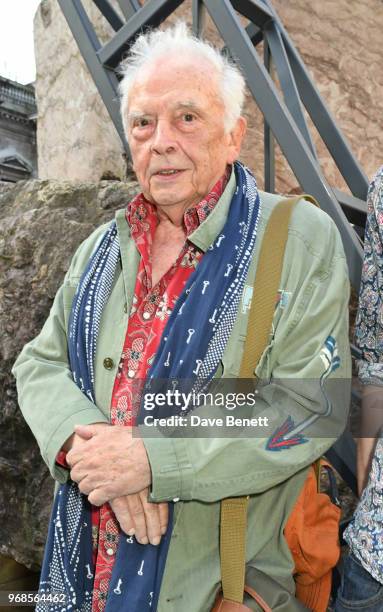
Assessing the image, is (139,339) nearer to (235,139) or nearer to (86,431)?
(86,431)

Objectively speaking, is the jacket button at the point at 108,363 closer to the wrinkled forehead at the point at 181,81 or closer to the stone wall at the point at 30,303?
the wrinkled forehead at the point at 181,81

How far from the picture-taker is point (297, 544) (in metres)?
1.50

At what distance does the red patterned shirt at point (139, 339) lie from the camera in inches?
63.8

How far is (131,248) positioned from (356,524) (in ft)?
3.01

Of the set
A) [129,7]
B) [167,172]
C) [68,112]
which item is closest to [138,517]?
[167,172]

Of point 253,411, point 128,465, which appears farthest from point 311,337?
point 128,465

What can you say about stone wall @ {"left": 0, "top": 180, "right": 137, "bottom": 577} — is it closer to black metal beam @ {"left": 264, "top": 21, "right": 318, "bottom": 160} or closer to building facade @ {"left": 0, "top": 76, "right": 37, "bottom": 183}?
black metal beam @ {"left": 264, "top": 21, "right": 318, "bottom": 160}

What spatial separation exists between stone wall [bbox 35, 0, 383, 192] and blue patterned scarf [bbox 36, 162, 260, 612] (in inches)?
85.9

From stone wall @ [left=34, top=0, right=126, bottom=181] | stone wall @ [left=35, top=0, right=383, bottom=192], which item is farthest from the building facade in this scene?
stone wall @ [left=35, top=0, right=383, bottom=192]

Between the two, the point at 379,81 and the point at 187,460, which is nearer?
the point at 187,460

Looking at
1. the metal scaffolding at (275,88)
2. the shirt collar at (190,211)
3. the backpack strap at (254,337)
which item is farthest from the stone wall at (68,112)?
the backpack strap at (254,337)

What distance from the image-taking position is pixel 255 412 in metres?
1.47

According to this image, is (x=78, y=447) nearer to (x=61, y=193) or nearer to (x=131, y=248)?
(x=131, y=248)

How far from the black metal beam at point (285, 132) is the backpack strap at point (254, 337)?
38cm
